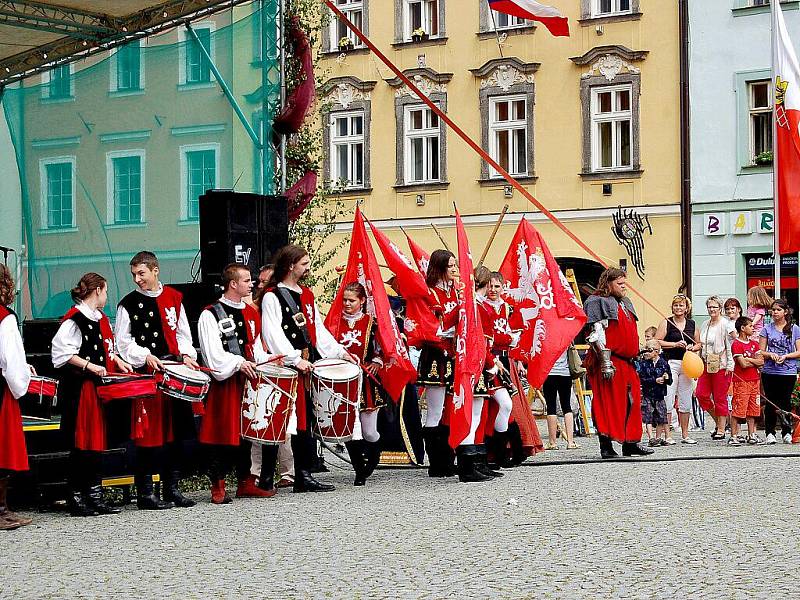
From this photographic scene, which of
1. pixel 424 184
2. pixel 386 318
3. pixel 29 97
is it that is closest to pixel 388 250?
pixel 386 318

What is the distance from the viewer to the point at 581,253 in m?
30.1

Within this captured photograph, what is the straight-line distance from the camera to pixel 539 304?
1362cm

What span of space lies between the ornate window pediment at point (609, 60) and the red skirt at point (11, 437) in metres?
22.1

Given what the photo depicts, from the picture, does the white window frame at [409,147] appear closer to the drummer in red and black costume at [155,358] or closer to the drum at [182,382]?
the drummer in red and black costume at [155,358]

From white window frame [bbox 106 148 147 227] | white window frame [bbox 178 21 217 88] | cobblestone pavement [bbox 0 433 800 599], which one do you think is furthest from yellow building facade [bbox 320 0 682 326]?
cobblestone pavement [bbox 0 433 800 599]

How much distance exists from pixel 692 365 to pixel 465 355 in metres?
5.06

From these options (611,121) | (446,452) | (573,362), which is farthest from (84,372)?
(611,121)

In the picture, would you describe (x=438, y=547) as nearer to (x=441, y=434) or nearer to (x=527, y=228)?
(x=441, y=434)

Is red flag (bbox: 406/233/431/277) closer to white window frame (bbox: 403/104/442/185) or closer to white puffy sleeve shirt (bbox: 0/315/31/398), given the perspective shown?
white puffy sleeve shirt (bbox: 0/315/31/398)

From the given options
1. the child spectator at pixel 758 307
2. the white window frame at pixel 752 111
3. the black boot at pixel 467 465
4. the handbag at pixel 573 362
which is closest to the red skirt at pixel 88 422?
the black boot at pixel 467 465

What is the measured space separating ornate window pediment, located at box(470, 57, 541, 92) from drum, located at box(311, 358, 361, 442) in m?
20.2

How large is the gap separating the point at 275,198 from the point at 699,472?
4.31 metres

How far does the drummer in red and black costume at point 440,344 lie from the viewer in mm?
11984

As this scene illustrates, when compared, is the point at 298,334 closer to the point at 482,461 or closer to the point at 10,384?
the point at 482,461
